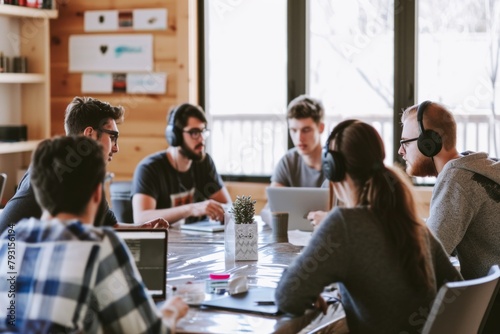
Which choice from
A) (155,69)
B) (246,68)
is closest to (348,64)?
(246,68)

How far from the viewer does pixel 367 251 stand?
6.69 ft

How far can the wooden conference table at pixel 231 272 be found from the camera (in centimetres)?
202

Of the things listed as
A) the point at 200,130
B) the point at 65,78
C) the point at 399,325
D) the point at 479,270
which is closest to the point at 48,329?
the point at 399,325

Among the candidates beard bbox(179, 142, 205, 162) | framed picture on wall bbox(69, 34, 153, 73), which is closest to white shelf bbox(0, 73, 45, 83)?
framed picture on wall bbox(69, 34, 153, 73)

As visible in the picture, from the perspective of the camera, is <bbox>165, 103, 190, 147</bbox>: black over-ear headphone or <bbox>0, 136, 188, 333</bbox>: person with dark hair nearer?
<bbox>0, 136, 188, 333</bbox>: person with dark hair

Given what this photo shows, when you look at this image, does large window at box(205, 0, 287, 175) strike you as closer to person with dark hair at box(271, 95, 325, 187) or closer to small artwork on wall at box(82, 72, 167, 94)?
small artwork on wall at box(82, 72, 167, 94)

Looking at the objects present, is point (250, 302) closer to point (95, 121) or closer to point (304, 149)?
point (95, 121)

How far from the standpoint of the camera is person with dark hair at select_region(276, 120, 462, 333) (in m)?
2.03

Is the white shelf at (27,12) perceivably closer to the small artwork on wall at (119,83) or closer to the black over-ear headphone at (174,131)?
the small artwork on wall at (119,83)

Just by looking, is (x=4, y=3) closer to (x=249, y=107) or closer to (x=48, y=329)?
(x=249, y=107)

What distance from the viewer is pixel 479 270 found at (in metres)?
2.75

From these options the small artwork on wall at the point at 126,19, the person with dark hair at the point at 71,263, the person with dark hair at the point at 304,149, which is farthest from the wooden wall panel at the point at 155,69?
the person with dark hair at the point at 71,263

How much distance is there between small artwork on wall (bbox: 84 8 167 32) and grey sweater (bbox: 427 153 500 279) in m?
3.07

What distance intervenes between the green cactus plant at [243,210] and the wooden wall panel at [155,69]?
2508 millimetres
